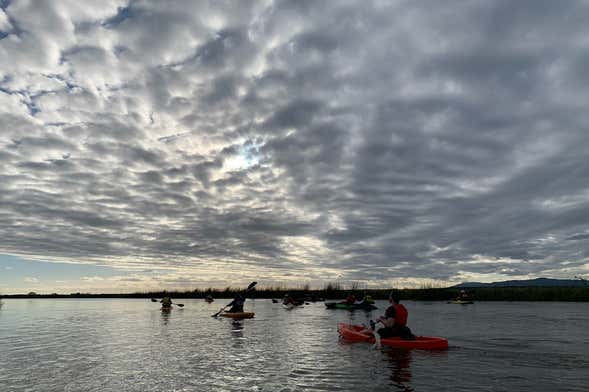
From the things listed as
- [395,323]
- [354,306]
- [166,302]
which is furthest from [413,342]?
[166,302]

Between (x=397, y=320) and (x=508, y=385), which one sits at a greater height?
(x=397, y=320)

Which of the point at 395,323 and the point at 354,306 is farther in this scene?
the point at 354,306

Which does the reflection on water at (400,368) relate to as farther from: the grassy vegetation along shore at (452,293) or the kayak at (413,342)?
the grassy vegetation along shore at (452,293)

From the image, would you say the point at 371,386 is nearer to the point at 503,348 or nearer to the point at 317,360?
the point at 317,360

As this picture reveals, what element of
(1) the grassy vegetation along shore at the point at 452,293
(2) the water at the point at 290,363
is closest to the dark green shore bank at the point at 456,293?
(1) the grassy vegetation along shore at the point at 452,293

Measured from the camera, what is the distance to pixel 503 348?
20.2 m

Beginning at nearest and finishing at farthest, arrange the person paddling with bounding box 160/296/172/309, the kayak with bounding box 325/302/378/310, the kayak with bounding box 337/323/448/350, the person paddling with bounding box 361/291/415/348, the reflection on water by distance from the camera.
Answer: the reflection on water, the kayak with bounding box 337/323/448/350, the person paddling with bounding box 361/291/415/348, the kayak with bounding box 325/302/378/310, the person paddling with bounding box 160/296/172/309

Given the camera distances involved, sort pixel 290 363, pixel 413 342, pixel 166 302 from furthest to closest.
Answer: pixel 166 302 < pixel 413 342 < pixel 290 363

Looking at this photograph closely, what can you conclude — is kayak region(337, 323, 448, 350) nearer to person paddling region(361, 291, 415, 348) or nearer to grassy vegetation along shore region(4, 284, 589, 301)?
person paddling region(361, 291, 415, 348)

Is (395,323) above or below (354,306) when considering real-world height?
below

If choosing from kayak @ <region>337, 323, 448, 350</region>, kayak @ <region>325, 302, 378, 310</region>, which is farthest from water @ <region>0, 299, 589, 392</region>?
kayak @ <region>325, 302, 378, 310</region>

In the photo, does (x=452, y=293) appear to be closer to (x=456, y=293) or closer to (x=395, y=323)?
(x=456, y=293)

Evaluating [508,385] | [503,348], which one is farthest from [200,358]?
[503,348]

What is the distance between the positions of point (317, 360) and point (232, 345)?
21.0 feet
